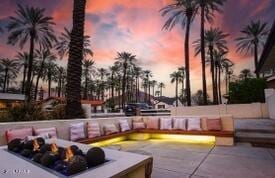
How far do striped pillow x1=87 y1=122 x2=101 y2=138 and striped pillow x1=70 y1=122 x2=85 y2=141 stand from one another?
0.28m

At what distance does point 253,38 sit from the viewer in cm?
2280

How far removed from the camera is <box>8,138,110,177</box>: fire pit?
1984 millimetres

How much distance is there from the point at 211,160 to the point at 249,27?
22277mm

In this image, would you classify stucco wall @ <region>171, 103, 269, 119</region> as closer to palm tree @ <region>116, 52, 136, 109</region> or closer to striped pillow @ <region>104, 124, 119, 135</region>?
striped pillow @ <region>104, 124, 119, 135</region>

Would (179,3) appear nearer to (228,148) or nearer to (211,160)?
(228,148)

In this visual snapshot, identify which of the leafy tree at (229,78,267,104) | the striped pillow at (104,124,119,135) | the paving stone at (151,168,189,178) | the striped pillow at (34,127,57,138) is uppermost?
the leafy tree at (229,78,267,104)

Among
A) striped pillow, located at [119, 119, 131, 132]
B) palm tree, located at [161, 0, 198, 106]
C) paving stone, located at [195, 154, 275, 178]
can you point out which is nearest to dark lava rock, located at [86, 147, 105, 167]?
paving stone, located at [195, 154, 275, 178]

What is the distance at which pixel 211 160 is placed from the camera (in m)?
5.08

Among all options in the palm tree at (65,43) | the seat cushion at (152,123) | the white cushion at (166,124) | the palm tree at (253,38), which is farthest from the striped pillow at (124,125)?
the palm tree at (253,38)

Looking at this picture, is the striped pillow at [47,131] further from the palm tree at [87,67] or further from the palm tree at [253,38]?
the palm tree at [87,67]

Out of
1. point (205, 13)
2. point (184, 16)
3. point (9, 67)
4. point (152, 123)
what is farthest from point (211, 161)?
point (9, 67)

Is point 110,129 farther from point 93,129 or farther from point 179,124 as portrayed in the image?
point 179,124

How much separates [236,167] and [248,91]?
49.0ft

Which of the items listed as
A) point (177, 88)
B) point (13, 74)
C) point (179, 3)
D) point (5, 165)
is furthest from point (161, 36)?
point (177, 88)
